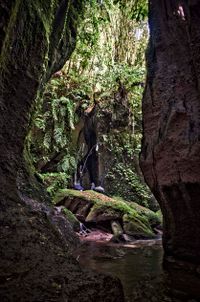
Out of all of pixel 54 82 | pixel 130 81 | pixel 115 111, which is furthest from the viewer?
pixel 115 111

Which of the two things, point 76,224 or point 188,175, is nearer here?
point 188,175

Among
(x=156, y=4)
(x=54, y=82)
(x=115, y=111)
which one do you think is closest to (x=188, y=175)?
(x=156, y=4)

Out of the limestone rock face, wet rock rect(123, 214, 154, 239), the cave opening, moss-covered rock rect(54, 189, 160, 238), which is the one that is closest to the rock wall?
the cave opening

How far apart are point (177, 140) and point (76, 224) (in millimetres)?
5366

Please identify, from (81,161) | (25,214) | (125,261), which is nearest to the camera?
(25,214)

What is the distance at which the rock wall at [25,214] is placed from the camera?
2.46 meters

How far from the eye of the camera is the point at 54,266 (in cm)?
Answer: 286

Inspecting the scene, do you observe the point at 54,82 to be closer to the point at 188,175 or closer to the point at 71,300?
the point at 188,175

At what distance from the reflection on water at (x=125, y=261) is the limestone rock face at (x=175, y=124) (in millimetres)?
705

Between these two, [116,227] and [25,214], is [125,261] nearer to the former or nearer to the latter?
[25,214]

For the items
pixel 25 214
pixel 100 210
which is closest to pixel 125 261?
pixel 25 214

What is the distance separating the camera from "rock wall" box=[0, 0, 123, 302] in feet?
8.06

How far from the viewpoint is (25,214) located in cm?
384

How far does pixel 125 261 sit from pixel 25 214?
285 centimetres
